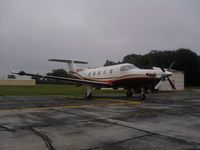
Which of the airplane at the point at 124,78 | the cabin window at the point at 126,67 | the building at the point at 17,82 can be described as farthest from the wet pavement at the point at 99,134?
the building at the point at 17,82

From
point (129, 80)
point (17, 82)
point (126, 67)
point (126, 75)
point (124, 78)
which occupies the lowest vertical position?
point (129, 80)

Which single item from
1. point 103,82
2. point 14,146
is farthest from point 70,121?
point 103,82

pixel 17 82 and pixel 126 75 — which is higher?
pixel 17 82

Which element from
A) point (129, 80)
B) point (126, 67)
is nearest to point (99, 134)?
point (129, 80)

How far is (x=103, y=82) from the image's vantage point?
22062mm

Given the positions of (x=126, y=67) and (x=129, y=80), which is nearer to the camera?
(x=129, y=80)

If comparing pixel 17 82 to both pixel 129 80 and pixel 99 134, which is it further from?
pixel 99 134

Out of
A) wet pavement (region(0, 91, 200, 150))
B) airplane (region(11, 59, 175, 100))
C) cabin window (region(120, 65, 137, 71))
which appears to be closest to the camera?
wet pavement (region(0, 91, 200, 150))

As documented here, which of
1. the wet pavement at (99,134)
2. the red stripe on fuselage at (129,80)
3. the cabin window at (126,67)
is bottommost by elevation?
the wet pavement at (99,134)

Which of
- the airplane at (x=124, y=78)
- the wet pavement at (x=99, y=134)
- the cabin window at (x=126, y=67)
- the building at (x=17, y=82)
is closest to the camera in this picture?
the wet pavement at (x=99, y=134)

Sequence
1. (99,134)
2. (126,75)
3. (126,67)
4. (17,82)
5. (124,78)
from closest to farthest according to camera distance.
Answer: (99,134)
(126,75)
(124,78)
(126,67)
(17,82)

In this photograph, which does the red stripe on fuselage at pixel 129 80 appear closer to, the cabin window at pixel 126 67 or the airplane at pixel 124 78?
the airplane at pixel 124 78

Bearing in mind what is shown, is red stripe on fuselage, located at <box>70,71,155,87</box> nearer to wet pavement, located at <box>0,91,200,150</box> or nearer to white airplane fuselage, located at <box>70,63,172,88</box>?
white airplane fuselage, located at <box>70,63,172,88</box>

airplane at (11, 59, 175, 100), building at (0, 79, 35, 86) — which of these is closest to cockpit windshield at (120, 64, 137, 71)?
airplane at (11, 59, 175, 100)
